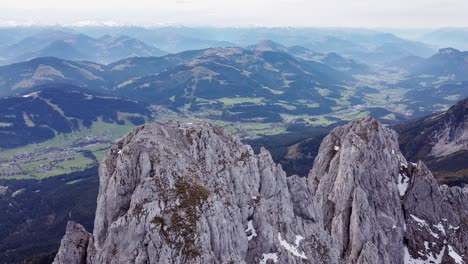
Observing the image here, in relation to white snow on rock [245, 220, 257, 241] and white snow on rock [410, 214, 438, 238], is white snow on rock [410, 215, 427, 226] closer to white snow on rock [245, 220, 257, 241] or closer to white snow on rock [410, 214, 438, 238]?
white snow on rock [410, 214, 438, 238]

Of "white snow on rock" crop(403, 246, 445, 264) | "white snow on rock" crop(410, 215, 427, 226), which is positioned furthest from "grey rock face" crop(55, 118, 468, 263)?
"white snow on rock" crop(410, 215, 427, 226)

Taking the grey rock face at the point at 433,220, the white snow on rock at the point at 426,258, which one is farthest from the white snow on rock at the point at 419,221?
the white snow on rock at the point at 426,258

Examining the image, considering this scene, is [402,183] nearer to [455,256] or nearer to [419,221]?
[419,221]

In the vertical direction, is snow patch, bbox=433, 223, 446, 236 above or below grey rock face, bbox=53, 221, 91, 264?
below

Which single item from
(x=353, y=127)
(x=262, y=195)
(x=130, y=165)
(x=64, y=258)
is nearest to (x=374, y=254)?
(x=262, y=195)

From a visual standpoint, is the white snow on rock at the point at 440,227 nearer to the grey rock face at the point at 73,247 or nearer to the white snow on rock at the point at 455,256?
the white snow on rock at the point at 455,256

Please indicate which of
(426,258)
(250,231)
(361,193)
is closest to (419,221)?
(426,258)
